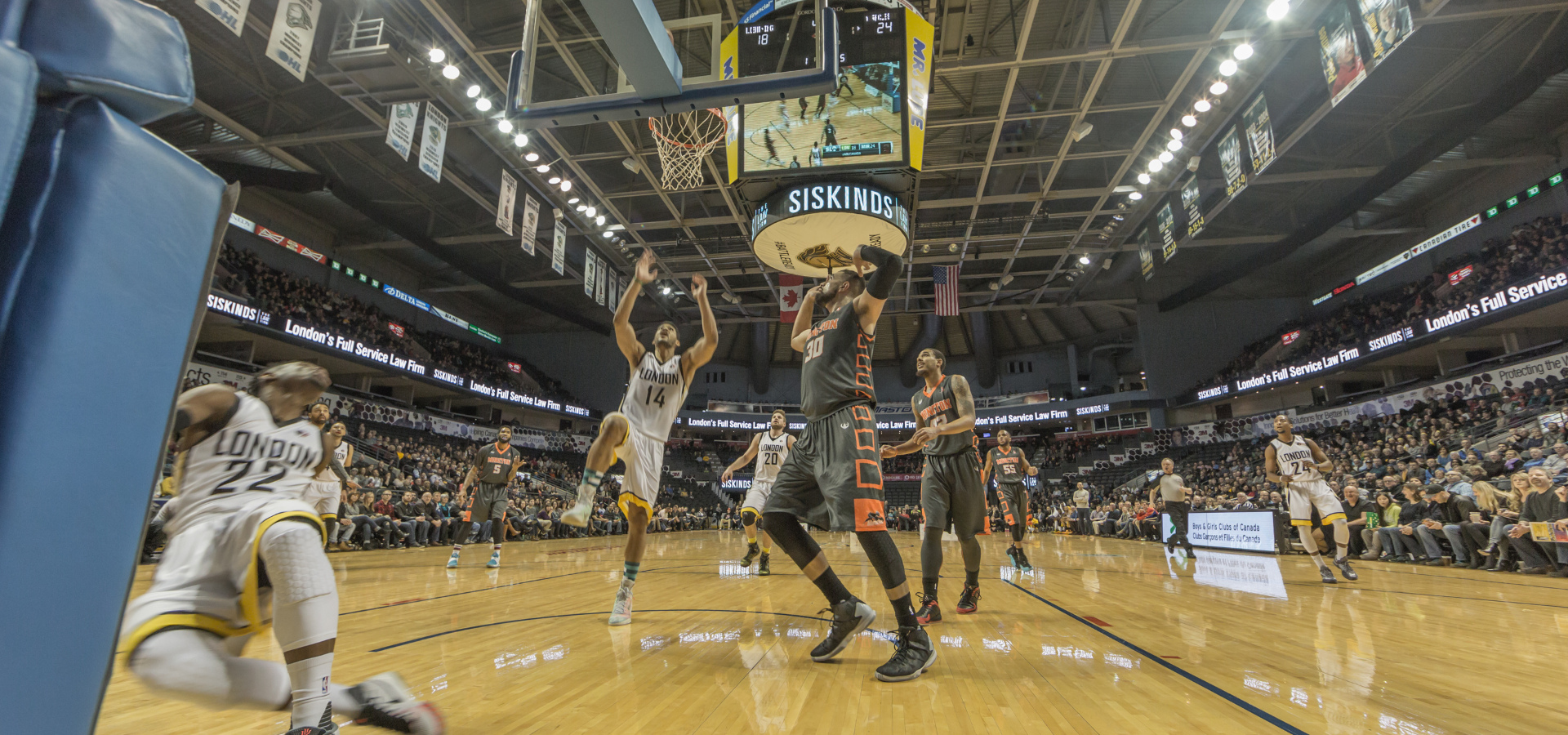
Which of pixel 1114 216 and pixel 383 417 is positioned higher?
pixel 1114 216

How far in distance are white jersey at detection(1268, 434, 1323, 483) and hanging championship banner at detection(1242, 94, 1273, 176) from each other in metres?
7.67

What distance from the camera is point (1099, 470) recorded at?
33.8 meters

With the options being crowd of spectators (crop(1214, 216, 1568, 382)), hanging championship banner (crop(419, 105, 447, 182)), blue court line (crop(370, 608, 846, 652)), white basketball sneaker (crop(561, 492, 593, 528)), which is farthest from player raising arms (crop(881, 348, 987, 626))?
crowd of spectators (crop(1214, 216, 1568, 382))

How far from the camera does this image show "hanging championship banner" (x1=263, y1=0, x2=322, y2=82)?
28.3 ft

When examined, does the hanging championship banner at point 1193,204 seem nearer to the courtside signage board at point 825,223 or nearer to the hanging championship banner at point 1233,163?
the hanging championship banner at point 1233,163

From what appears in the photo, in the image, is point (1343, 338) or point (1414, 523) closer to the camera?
point (1414, 523)

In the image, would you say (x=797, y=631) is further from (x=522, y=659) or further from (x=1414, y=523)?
(x=1414, y=523)

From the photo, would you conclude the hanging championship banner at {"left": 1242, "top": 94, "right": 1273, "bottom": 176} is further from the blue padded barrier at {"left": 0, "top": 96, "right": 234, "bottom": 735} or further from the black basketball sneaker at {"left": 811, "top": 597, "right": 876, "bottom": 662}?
the blue padded barrier at {"left": 0, "top": 96, "right": 234, "bottom": 735}

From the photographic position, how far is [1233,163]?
45.2 feet

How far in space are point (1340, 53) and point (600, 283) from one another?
16.8 metres

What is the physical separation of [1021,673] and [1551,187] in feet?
80.1

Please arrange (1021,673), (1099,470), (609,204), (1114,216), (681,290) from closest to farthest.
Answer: (1021,673) < (609,204) < (1114,216) < (681,290) < (1099,470)

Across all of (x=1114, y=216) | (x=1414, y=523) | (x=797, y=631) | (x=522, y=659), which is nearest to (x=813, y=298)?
(x=797, y=631)

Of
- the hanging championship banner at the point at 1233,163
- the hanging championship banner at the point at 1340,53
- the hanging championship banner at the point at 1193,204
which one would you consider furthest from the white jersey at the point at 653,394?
the hanging championship banner at the point at 1193,204
